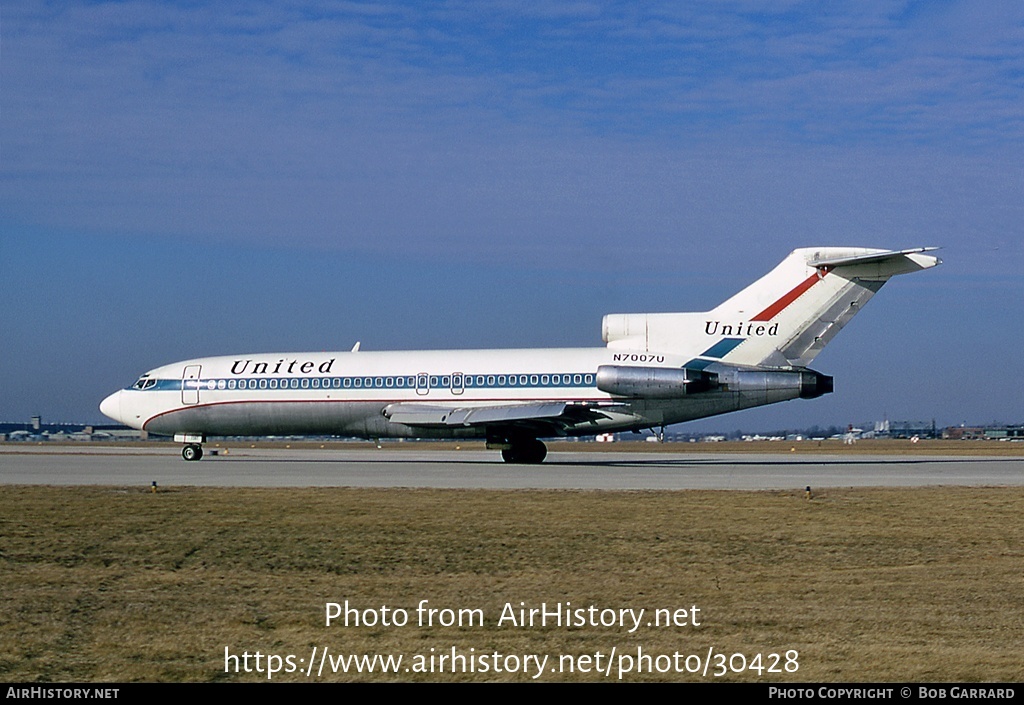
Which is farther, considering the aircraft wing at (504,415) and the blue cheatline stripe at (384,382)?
the blue cheatline stripe at (384,382)

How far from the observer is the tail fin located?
32.0 metres

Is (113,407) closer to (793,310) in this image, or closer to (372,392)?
(372,392)

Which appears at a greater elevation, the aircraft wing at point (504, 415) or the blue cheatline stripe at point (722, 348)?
the blue cheatline stripe at point (722, 348)

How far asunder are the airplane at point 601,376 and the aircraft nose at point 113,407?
4.94 meters

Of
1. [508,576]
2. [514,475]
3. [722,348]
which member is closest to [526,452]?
[514,475]

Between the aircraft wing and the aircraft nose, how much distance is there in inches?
457

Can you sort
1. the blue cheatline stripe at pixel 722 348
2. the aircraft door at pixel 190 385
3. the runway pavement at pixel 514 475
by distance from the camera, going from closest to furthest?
the runway pavement at pixel 514 475
the blue cheatline stripe at pixel 722 348
the aircraft door at pixel 190 385

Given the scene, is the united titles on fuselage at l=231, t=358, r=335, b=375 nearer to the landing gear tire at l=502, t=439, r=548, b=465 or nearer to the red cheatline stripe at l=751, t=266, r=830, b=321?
the landing gear tire at l=502, t=439, r=548, b=465

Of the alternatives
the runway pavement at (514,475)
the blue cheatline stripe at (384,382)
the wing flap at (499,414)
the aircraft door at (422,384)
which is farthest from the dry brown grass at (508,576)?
the aircraft door at (422,384)

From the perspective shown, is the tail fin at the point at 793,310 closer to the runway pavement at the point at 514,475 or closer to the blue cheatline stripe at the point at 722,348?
the blue cheatline stripe at the point at 722,348

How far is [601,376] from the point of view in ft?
106

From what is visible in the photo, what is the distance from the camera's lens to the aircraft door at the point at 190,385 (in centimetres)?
3728
